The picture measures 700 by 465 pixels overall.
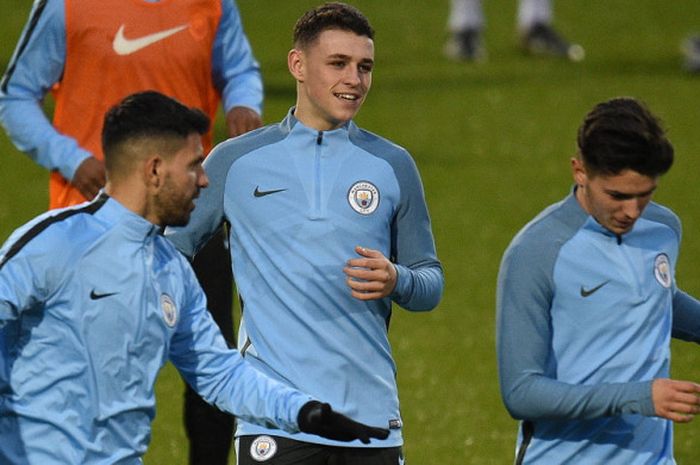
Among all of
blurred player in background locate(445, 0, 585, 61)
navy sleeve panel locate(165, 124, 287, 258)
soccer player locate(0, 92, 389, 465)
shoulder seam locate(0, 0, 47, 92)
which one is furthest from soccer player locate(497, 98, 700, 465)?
blurred player in background locate(445, 0, 585, 61)

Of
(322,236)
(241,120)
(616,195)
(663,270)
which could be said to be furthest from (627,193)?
(241,120)

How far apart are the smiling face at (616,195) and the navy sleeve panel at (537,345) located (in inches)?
3.2

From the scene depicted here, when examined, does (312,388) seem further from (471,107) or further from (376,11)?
(376,11)

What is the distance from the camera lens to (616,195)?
5809 mm

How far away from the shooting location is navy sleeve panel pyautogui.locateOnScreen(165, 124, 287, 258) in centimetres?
633

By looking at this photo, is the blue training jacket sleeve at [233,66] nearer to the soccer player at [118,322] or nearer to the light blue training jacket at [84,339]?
the soccer player at [118,322]

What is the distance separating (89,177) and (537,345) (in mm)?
2353

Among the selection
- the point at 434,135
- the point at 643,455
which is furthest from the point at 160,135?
the point at 434,135

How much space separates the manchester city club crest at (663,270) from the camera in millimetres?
5941

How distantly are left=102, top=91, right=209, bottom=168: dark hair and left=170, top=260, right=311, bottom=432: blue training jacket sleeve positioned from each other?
420 millimetres

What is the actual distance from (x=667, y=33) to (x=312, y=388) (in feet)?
59.8

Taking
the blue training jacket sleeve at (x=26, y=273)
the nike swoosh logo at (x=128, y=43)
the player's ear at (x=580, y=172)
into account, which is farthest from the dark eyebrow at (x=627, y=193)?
the nike swoosh logo at (x=128, y=43)

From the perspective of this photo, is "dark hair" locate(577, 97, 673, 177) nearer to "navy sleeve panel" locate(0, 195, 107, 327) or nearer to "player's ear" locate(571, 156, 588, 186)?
"player's ear" locate(571, 156, 588, 186)

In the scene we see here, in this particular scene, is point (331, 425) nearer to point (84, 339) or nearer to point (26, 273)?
point (84, 339)
